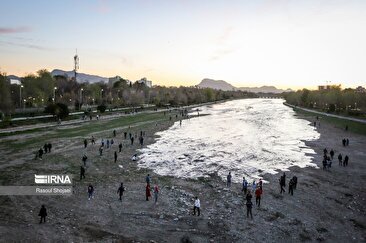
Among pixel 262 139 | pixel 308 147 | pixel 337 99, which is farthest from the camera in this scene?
pixel 337 99

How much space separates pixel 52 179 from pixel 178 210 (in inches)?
531

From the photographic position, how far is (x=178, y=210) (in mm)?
21656

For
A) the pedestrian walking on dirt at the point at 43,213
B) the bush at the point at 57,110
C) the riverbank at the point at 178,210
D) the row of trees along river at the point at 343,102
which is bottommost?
the riverbank at the point at 178,210

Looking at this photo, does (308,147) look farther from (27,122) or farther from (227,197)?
(27,122)

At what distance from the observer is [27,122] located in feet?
208

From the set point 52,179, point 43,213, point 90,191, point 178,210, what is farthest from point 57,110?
point 178,210

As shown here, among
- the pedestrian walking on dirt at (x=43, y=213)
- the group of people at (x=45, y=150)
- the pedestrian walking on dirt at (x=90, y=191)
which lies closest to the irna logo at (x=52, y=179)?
the pedestrian walking on dirt at (x=90, y=191)

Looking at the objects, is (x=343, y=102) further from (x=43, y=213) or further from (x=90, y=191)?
(x=43, y=213)

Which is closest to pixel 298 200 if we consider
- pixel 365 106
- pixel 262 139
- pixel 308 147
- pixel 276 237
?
pixel 276 237

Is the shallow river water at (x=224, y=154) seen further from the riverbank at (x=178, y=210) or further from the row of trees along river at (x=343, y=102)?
the row of trees along river at (x=343, y=102)

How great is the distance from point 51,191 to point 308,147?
3789 centimetres

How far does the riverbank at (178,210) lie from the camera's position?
17.8 m

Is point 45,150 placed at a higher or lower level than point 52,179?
higher

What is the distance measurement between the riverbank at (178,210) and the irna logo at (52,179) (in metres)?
0.69
